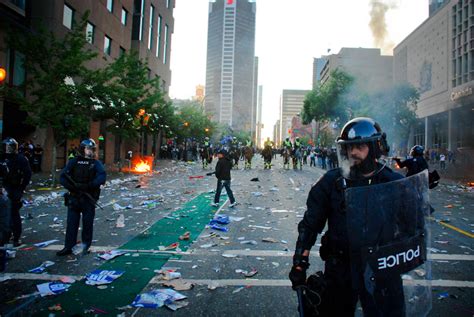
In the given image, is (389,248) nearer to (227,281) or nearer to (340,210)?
(340,210)

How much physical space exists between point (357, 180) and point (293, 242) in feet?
14.6

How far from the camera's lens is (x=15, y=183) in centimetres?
641

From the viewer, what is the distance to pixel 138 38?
114 feet

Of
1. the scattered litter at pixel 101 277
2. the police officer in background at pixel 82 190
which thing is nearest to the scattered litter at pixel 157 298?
the scattered litter at pixel 101 277

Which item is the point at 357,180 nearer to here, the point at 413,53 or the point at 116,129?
the point at 116,129

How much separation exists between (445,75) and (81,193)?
50.1m

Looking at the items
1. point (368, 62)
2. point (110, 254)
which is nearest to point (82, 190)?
point (110, 254)

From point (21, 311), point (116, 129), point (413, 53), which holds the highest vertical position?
point (413, 53)

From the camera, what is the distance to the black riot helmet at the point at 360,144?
2.41 metres

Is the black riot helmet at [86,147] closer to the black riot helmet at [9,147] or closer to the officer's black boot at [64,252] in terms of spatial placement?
the black riot helmet at [9,147]

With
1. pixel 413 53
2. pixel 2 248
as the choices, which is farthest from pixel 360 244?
pixel 413 53

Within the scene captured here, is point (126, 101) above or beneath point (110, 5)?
beneath

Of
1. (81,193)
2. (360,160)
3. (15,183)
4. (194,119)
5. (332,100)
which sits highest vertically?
(332,100)

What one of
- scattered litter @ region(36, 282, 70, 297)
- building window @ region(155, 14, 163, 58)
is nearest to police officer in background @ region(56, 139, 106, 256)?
scattered litter @ region(36, 282, 70, 297)
